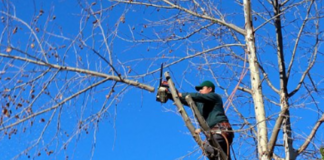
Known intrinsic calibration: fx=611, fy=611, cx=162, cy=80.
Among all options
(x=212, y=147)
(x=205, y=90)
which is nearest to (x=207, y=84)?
(x=205, y=90)

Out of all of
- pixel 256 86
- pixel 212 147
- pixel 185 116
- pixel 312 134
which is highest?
pixel 256 86

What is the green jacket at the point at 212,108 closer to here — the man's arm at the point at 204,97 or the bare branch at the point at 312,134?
the man's arm at the point at 204,97

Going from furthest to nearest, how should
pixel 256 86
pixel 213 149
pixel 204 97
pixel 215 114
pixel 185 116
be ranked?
pixel 256 86 < pixel 215 114 < pixel 204 97 < pixel 213 149 < pixel 185 116

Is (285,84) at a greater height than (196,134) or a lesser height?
greater

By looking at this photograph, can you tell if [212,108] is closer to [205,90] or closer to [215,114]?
[215,114]

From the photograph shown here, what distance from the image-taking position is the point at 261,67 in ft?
26.4

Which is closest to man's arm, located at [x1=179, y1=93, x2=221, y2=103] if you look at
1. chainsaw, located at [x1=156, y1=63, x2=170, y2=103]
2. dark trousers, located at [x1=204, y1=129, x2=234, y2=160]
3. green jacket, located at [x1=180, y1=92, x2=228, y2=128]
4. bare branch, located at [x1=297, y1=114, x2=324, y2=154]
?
green jacket, located at [x1=180, y1=92, x2=228, y2=128]

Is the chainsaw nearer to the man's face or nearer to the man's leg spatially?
the man's leg

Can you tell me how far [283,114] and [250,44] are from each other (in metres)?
1.00

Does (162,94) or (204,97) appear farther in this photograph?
(204,97)

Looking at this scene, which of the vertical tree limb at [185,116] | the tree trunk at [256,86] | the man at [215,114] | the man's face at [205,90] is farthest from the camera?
the man's face at [205,90]

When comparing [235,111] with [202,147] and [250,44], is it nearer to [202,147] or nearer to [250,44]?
A: [250,44]

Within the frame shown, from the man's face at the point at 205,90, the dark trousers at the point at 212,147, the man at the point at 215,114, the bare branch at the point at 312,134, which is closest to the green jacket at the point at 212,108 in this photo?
the man at the point at 215,114

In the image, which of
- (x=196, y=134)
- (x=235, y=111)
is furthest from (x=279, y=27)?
(x=196, y=134)
